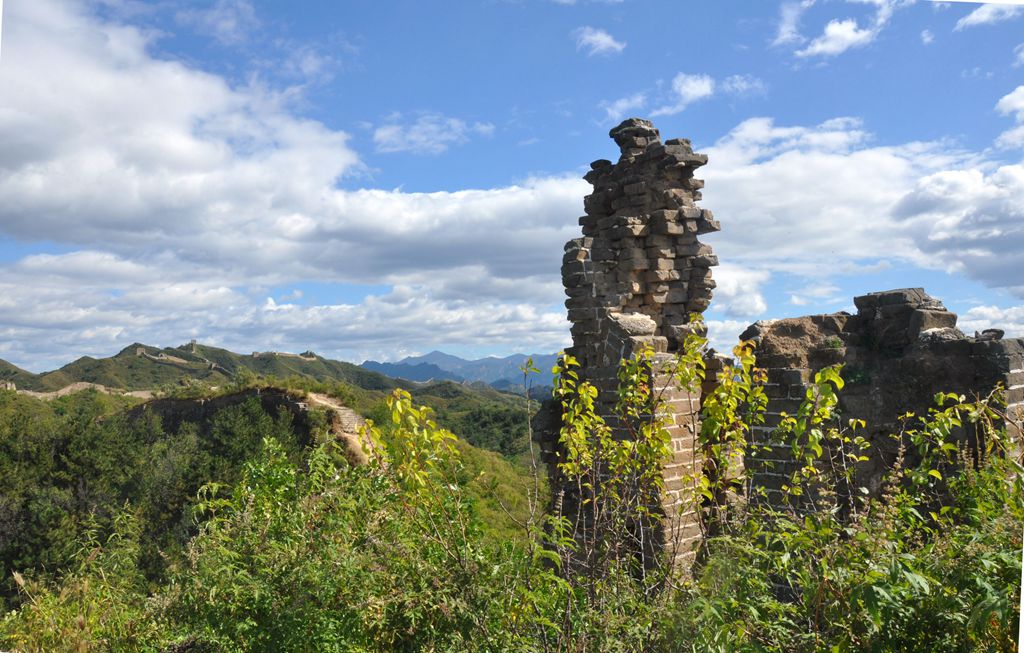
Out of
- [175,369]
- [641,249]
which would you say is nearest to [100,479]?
[641,249]

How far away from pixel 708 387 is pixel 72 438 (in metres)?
25.2

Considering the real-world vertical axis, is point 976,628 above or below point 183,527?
above

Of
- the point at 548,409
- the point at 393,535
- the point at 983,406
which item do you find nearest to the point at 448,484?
the point at 393,535

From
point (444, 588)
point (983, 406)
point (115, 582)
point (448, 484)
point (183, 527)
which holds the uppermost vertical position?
point (983, 406)

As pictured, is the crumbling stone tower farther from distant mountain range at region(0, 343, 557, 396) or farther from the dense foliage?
distant mountain range at region(0, 343, 557, 396)

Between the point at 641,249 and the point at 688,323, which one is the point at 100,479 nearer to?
the point at 641,249

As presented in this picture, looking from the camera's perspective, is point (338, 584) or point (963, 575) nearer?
point (963, 575)

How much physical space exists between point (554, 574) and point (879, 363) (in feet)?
16.5

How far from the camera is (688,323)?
22.8 ft

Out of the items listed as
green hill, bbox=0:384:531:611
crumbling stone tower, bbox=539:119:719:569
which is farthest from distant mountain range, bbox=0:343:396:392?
crumbling stone tower, bbox=539:119:719:569

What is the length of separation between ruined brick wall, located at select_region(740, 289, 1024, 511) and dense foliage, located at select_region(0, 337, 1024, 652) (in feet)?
6.09

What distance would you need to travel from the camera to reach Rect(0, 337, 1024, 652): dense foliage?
2.88 meters

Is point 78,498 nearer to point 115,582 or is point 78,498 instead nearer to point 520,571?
point 115,582

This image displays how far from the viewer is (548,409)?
737cm
